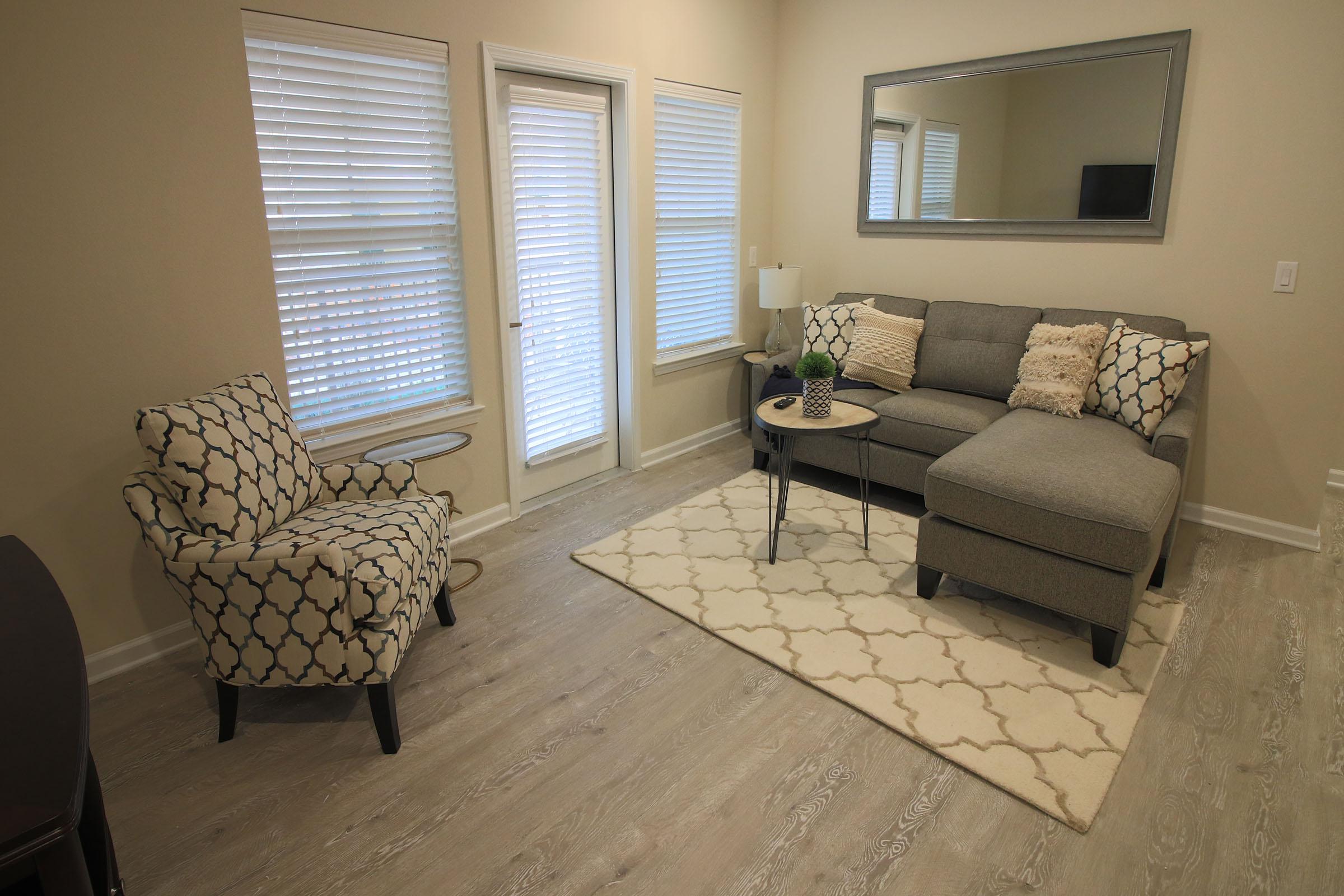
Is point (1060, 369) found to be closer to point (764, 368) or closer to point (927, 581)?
point (927, 581)

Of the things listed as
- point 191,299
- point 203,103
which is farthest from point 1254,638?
point 203,103

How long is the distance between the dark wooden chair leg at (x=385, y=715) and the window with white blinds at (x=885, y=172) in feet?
12.3

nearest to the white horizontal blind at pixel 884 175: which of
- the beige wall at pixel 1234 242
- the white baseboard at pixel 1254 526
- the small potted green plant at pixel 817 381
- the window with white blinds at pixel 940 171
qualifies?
the window with white blinds at pixel 940 171

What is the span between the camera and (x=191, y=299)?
262 centimetres

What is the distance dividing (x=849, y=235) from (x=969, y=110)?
→ 0.94 m

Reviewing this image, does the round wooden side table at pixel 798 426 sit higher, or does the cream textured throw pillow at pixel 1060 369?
the cream textured throw pillow at pixel 1060 369

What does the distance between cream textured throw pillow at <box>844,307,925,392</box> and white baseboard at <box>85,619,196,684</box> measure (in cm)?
327

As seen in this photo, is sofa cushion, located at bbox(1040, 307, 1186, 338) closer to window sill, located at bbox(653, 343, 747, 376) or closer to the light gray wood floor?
the light gray wood floor

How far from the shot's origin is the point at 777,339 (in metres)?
4.91

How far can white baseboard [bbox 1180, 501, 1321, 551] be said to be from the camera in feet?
11.5

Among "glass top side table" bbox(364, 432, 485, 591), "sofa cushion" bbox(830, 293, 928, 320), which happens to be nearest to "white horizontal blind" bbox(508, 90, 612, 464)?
"glass top side table" bbox(364, 432, 485, 591)

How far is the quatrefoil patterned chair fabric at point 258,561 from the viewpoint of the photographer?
6.76 feet

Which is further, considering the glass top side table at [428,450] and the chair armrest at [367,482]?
the glass top side table at [428,450]

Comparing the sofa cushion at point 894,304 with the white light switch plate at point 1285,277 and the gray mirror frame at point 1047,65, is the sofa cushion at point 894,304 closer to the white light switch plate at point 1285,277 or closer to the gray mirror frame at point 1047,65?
the gray mirror frame at point 1047,65
